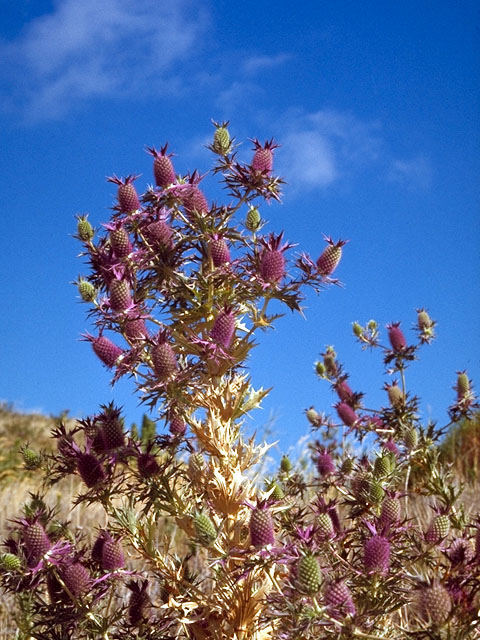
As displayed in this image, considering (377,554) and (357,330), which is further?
(357,330)

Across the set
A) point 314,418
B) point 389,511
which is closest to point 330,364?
point 314,418

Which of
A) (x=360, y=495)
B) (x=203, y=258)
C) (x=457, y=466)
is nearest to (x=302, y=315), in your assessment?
(x=203, y=258)

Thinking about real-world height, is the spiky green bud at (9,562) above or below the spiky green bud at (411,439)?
below

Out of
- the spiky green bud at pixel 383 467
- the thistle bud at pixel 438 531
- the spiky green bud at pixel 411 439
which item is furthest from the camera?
the spiky green bud at pixel 411 439

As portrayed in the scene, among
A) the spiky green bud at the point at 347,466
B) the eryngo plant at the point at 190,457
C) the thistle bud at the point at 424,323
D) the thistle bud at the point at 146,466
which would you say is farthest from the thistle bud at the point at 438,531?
the thistle bud at the point at 424,323

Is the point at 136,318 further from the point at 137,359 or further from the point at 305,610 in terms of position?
the point at 305,610

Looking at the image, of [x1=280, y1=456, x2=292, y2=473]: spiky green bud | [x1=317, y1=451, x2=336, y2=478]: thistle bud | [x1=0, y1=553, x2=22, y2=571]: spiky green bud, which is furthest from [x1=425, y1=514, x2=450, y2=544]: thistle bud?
[x1=0, y1=553, x2=22, y2=571]: spiky green bud

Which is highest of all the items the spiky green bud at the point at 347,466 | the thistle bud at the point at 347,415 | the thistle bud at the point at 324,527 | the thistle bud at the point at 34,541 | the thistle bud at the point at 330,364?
the thistle bud at the point at 330,364

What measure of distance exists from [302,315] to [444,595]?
102 centimetres

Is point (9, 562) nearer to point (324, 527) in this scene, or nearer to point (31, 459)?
point (31, 459)

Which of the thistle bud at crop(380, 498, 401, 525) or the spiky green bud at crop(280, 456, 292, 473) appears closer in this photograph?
the thistle bud at crop(380, 498, 401, 525)

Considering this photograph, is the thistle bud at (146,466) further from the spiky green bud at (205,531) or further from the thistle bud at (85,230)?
the thistle bud at (85,230)

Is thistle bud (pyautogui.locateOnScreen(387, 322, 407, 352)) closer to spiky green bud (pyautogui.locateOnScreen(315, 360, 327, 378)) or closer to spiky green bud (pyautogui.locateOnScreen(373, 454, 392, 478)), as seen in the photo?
spiky green bud (pyautogui.locateOnScreen(315, 360, 327, 378))

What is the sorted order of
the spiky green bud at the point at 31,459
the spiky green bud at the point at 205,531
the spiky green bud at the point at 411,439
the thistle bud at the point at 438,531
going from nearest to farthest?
1. the spiky green bud at the point at 205,531
2. the thistle bud at the point at 438,531
3. the spiky green bud at the point at 31,459
4. the spiky green bud at the point at 411,439
